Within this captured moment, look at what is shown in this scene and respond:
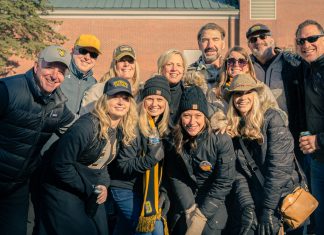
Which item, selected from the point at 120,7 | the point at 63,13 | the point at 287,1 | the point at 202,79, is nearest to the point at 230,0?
the point at 287,1

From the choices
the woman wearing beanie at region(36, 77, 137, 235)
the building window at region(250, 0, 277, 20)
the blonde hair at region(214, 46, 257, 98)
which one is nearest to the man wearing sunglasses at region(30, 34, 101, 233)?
the woman wearing beanie at region(36, 77, 137, 235)

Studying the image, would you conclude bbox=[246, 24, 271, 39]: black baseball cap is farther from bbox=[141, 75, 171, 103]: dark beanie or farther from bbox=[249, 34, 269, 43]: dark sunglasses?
bbox=[141, 75, 171, 103]: dark beanie

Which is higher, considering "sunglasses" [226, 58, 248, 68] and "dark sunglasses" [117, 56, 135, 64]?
"dark sunglasses" [117, 56, 135, 64]

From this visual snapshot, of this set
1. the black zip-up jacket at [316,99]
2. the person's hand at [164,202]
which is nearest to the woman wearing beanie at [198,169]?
the person's hand at [164,202]

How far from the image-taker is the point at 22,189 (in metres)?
4.38

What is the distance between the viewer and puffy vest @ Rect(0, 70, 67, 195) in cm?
389

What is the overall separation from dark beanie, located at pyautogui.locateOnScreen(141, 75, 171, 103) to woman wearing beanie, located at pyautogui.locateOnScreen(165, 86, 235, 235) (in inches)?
10.0

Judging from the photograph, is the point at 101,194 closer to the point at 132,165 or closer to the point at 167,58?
the point at 132,165

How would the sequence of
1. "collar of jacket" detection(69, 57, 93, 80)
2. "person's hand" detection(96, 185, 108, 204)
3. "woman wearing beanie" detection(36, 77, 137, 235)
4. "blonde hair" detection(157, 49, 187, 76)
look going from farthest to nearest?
"collar of jacket" detection(69, 57, 93, 80)
"blonde hair" detection(157, 49, 187, 76)
"person's hand" detection(96, 185, 108, 204)
"woman wearing beanie" detection(36, 77, 137, 235)

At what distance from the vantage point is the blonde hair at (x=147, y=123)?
4.69 meters

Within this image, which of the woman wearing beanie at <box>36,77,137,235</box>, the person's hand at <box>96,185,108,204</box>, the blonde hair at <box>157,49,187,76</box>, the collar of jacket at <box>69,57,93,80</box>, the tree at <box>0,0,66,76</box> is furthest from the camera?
the tree at <box>0,0,66,76</box>

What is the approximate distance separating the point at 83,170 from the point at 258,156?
1.99 metres

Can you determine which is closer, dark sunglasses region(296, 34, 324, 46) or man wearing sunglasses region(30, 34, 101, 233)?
dark sunglasses region(296, 34, 324, 46)

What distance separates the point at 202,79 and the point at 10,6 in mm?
25785
